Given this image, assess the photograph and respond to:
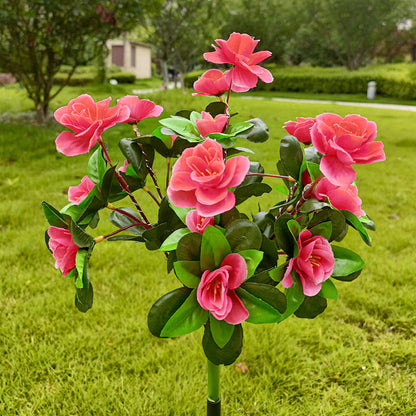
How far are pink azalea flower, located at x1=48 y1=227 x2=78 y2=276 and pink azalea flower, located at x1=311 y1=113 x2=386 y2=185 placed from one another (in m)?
0.53

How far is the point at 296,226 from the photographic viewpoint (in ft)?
2.52

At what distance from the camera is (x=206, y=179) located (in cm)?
65

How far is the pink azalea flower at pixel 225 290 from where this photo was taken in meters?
0.68

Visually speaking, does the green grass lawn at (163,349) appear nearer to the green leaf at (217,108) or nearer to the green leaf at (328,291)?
the green leaf at (328,291)

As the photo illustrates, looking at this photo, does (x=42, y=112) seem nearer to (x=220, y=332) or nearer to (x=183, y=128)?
(x=183, y=128)

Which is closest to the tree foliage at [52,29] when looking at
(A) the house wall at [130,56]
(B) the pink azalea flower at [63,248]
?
(B) the pink azalea flower at [63,248]

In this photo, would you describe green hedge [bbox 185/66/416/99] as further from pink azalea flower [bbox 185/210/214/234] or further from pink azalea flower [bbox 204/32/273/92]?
pink azalea flower [bbox 185/210/214/234]

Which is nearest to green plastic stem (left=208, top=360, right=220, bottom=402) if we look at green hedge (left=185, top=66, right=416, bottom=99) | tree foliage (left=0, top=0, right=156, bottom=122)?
tree foliage (left=0, top=0, right=156, bottom=122)

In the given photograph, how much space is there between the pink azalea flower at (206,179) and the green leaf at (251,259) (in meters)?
0.11

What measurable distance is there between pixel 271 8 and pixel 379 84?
42.9 ft

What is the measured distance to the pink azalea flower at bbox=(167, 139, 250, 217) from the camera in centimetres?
66

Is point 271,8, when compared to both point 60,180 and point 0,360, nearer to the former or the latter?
point 60,180

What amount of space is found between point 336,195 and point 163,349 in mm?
1530

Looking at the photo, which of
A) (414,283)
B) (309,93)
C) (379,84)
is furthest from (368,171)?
(309,93)
